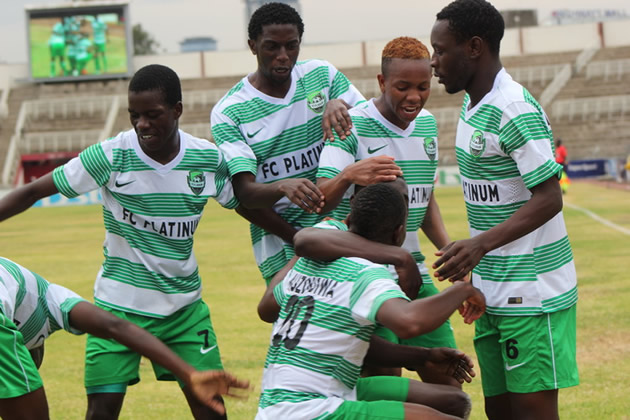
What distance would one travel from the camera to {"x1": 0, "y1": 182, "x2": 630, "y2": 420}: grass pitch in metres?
7.04

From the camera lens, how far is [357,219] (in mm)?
4168

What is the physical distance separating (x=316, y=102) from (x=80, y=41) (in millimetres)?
56414

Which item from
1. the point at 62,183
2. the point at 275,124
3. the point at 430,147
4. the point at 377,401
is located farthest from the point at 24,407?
the point at 430,147

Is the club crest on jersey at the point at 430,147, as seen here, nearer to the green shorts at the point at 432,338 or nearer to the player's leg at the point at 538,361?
the green shorts at the point at 432,338

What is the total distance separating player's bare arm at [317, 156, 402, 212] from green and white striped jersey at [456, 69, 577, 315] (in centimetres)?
41

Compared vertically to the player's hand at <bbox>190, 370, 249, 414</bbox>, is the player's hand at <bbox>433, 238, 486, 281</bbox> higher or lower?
higher

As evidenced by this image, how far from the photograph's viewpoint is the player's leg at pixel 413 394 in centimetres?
422

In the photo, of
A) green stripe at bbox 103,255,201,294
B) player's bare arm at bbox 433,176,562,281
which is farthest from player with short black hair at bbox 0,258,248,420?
player's bare arm at bbox 433,176,562,281

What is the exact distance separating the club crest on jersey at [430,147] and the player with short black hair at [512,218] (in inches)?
28.1

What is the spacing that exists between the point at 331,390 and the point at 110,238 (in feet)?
6.25

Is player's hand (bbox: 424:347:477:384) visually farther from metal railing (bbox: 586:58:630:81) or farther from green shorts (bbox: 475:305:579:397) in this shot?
metal railing (bbox: 586:58:630:81)

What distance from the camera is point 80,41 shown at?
59.0m

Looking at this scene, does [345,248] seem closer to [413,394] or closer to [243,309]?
[413,394]

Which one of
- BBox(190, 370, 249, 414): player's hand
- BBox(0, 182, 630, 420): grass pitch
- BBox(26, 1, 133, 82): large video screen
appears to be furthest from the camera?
BBox(26, 1, 133, 82): large video screen
